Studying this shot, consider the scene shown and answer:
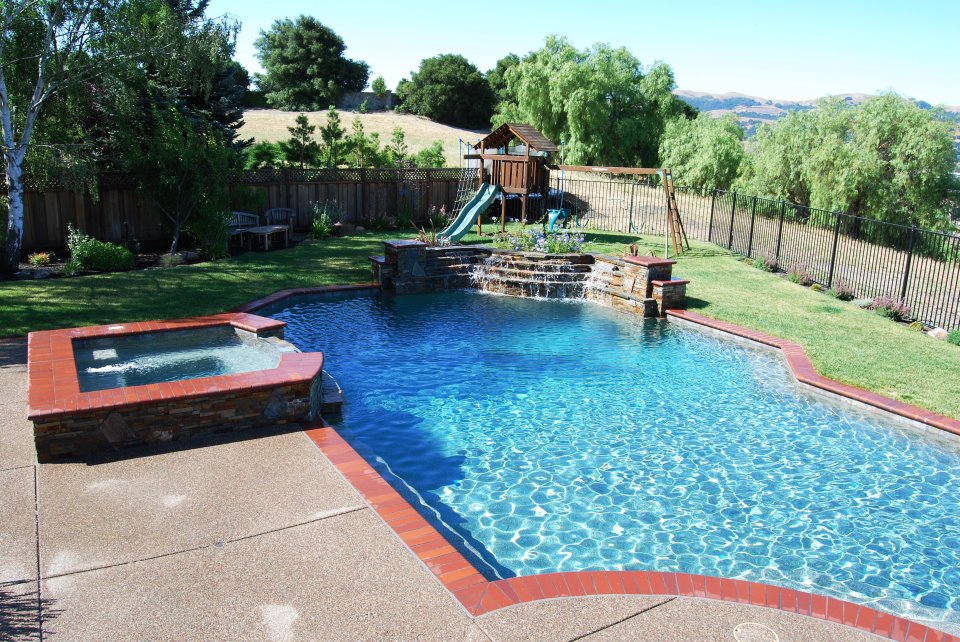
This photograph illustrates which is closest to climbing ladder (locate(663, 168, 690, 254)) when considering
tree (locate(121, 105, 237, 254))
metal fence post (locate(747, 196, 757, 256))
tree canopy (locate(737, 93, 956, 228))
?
metal fence post (locate(747, 196, 757, 256))

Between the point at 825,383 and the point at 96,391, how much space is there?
8.10 m

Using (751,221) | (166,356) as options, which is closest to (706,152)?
(751,221)

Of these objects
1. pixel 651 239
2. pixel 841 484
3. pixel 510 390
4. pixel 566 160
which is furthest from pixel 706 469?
pixel 566 160

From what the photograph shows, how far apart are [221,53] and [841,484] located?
1412 centimetres

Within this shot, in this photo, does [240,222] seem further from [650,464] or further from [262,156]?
[650,464]

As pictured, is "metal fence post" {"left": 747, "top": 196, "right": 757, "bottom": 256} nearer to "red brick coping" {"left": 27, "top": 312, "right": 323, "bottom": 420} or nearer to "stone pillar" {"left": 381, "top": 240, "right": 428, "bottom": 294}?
"stone pillar" {"left": 381, "top": 240, "right": 428, "bottom": 294}

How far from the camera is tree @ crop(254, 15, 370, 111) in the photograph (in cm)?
5500

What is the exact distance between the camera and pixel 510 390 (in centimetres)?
855

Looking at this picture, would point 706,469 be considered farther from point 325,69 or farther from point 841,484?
point 325,69

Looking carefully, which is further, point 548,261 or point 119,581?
point 548,261

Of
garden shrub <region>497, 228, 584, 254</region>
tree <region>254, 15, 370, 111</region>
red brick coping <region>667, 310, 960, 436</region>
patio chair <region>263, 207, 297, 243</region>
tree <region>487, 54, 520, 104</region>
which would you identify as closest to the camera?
red brick coping <region>667, 310, 960, 436</region>

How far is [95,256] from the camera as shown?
14055mm

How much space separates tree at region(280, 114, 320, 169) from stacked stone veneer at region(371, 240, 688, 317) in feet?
41.9

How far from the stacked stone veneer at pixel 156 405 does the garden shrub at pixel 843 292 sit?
10.8 meters
